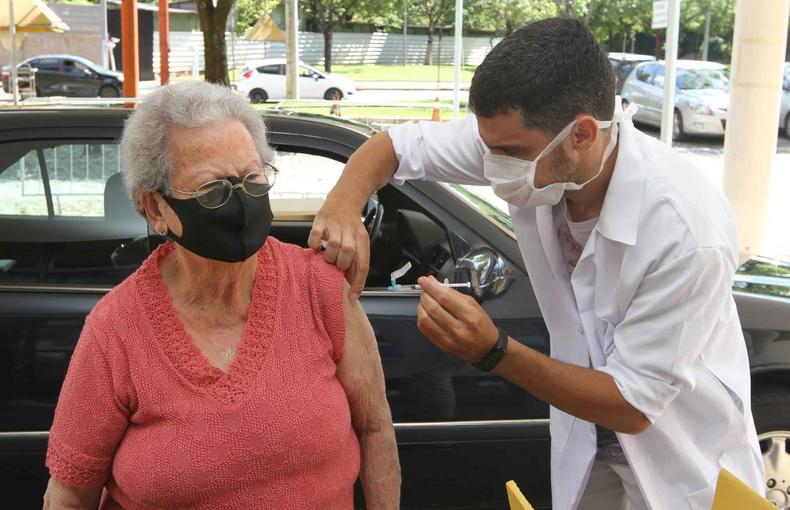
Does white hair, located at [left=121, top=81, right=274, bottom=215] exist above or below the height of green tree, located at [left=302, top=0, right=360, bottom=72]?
below

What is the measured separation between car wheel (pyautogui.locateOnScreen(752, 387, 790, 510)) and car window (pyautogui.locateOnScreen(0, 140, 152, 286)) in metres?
2.44

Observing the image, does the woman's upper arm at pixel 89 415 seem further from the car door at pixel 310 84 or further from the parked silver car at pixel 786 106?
the car door at pixel 310 84

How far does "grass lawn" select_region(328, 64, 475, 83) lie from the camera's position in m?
45.8

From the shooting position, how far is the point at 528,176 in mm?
2068

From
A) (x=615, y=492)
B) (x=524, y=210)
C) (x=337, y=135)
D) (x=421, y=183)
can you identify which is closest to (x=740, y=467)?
(x=615, y=492)

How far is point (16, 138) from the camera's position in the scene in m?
3.42

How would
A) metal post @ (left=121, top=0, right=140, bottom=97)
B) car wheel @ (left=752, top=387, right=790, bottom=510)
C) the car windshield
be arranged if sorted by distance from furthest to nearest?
the car windshield
metal post @ (left=121, top=0, right=140, bottom=97)
car wheel @ (left=752, top=387, right=790, bottom=510)

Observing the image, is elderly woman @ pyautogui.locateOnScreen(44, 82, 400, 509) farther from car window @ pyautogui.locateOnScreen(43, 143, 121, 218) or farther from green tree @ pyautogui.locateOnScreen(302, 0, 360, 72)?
green tree @ pyautogui.locateOnScreen(302, 0, 360, 72)

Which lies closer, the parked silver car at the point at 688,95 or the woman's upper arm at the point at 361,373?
the woman's upper arm at the point at 361,373

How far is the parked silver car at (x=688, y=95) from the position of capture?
754 inches

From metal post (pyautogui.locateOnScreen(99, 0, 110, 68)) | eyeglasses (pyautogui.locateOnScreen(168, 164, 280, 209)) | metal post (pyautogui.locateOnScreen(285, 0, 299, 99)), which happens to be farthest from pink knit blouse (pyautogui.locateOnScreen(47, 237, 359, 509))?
metal post (pyautogui.locateOnScreen(99, 0, 110, 68))

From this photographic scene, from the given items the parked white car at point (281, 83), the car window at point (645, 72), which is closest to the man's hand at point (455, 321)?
the car window at point (645, 72)

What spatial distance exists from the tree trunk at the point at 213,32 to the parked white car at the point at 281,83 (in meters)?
20.3

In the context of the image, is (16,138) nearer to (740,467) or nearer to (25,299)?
(25,299)
